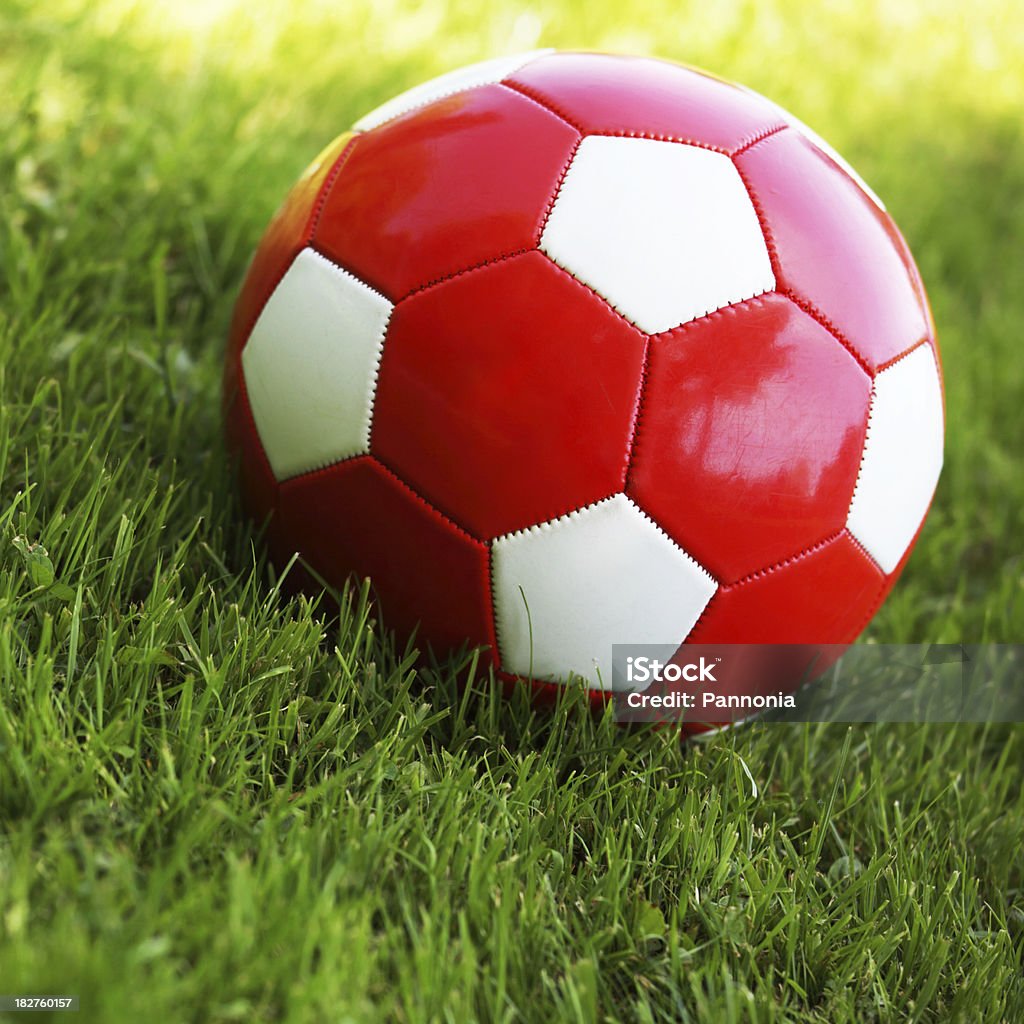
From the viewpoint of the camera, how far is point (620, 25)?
446cm

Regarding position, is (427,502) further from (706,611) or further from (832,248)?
(832,248)

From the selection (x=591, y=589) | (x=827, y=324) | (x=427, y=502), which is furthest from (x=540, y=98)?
(x=591, y=589)

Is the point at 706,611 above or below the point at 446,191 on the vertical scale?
below

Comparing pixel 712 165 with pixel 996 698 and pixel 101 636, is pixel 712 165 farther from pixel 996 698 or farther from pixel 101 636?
pixel 996 698

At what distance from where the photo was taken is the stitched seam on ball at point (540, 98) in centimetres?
192

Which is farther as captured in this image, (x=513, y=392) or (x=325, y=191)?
(x=325, y=191)

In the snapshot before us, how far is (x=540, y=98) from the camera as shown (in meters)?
1.96

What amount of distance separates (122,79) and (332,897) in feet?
8.63

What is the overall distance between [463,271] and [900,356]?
748mm

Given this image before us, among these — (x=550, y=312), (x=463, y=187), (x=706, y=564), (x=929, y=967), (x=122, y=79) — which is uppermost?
(x=122, y=79)

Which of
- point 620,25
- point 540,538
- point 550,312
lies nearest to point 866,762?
point 540,538

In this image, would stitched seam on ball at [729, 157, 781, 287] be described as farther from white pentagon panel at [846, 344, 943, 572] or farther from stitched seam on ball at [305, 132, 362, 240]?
stitched seam on ball at [305, 132, 362, 240]

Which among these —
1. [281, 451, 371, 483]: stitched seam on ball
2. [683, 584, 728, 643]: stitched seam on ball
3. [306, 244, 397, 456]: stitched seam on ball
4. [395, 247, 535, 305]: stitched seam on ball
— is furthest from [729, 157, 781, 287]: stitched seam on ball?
[281, 451, 371, 483]: stitched seam on ball

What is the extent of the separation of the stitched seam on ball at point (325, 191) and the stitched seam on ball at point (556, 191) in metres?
0.41
